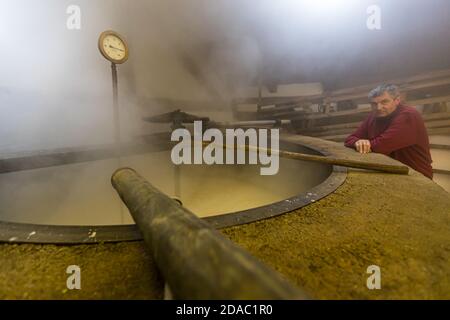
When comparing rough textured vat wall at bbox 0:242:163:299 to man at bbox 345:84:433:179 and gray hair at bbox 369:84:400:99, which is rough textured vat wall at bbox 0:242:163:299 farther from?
gray hair at bbox 369:84:400:99

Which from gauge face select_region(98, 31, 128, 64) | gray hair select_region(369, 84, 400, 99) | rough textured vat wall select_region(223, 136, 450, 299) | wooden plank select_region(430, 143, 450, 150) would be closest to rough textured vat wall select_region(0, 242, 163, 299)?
rough textured vat wall select_region(223, 136, 450, 299)

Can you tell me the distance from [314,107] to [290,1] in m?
2.64

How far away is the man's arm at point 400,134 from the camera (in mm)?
2596

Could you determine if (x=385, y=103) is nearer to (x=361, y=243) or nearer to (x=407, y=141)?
(x=407, y=141)

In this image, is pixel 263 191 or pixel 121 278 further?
pixel 263 191

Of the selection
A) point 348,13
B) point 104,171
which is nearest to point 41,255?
point 104,171

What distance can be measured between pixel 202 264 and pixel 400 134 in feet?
9.50

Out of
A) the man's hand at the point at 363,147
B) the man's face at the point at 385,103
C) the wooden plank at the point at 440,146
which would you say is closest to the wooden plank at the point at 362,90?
the wooden plank at the point at 440,146

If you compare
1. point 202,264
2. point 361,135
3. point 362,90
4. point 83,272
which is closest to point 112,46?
point 83,272

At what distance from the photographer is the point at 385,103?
9.13 ft

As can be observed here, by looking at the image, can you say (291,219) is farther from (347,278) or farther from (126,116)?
(126,116)

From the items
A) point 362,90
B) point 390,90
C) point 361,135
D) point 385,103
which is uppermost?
point 362,90

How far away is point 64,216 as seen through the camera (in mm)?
3334

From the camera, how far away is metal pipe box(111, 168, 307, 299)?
0.50m
